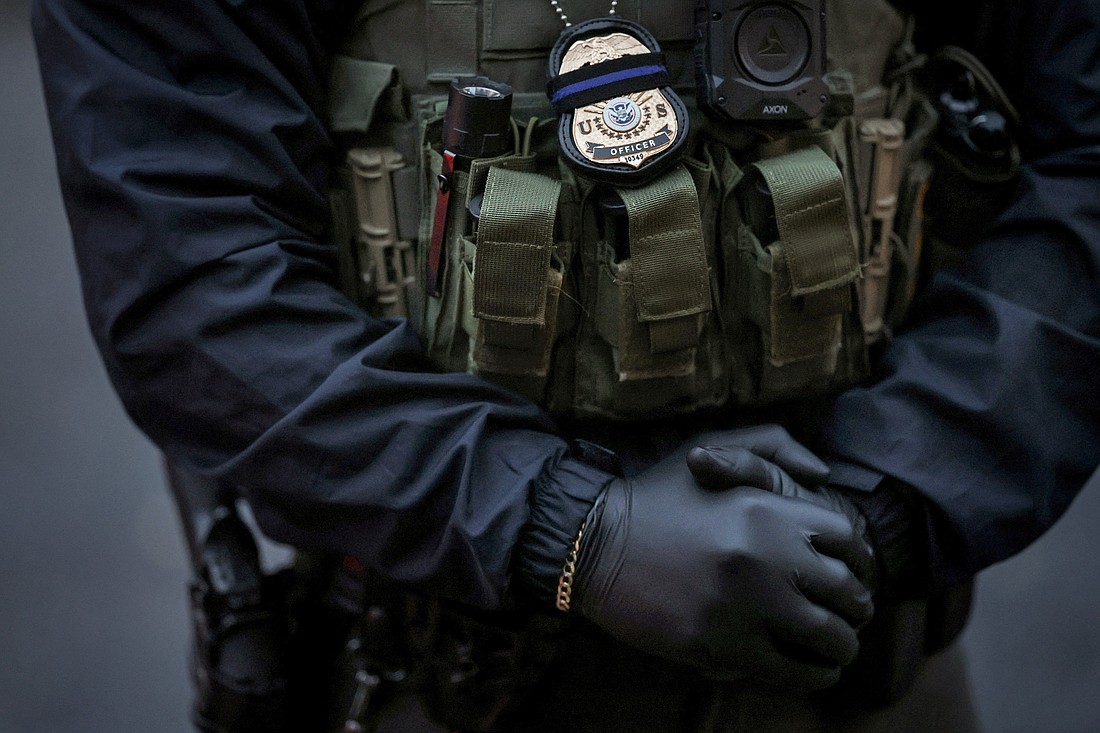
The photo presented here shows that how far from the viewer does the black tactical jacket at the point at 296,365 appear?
94 centimetres

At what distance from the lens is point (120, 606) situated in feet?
9.09

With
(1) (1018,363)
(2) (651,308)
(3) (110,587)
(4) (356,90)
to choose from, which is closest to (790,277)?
(2) (651,308)

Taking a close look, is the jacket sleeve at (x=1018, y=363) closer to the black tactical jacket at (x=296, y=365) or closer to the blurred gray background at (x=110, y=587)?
the black tactical jacket at (x=296, y=365)

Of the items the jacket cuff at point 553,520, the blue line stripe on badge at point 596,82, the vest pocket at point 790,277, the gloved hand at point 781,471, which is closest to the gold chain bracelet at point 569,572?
the jacket cuff at point 553,520

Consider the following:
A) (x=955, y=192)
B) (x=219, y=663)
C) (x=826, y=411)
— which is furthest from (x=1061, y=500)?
(x=219, y=663)

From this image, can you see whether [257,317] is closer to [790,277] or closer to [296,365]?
[296,365]

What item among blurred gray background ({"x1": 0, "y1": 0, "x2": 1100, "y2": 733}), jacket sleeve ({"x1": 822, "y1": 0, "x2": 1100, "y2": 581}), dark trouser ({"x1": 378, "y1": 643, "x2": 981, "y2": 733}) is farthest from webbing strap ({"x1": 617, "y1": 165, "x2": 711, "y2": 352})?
blurred gray background ({"x1": 0, "y1": 0, "x2": 1100, "y2": 733})

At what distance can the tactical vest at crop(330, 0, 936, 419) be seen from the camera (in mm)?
976

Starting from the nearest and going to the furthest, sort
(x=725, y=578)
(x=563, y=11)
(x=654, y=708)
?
(x=725, y=578) < (x=563, y=11) < (x=654, y=708)

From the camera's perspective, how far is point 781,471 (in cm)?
100

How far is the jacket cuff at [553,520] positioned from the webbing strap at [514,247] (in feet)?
0.48

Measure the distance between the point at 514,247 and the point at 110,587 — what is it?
2270 mm

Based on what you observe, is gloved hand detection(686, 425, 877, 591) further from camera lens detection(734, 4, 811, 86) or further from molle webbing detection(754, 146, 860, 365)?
camera lens detection(734, 4, 811, 86)

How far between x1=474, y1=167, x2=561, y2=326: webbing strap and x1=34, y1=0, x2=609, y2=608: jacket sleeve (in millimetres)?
88
